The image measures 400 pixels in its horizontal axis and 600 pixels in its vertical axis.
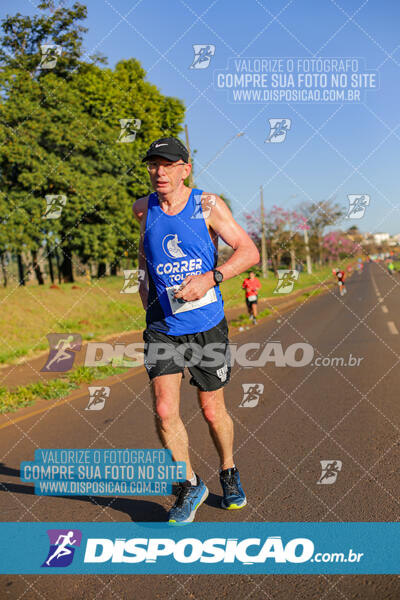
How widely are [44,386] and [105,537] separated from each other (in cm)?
506

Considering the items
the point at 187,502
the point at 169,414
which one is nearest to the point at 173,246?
the point at 169,414

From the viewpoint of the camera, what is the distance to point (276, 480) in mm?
4055

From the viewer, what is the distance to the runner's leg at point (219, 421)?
3.57 meters

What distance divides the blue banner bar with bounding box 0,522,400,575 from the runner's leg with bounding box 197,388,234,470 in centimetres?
46

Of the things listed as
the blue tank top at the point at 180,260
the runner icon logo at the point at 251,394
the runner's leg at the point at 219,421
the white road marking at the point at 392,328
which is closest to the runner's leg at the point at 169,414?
the runner's leg at the point at 219,421

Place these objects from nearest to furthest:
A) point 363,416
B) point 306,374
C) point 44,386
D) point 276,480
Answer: point 276,480, point 363,416, point 44,386, point 306,374

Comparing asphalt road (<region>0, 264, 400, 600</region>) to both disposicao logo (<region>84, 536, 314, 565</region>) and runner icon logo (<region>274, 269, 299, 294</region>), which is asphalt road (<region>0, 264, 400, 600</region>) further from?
runner icon logo (<region>274, 269, 299, 294</region>)

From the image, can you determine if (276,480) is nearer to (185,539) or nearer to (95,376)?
(185,539)

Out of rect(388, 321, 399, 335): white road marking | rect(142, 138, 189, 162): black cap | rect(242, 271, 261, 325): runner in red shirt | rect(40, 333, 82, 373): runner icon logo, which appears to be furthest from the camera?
rect(242, 271, 261, 325): runner in red shirt

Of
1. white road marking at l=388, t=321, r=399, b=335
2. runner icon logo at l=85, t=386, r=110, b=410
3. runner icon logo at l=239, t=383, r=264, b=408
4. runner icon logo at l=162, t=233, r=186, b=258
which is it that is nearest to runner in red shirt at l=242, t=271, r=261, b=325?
white road marking at l=388, t=321, r=399, b=335

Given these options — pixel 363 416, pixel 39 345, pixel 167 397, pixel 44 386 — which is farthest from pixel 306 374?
pixel 39 345

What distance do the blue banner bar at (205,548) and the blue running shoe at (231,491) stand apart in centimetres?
23

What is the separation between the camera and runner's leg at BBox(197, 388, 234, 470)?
3.57 meters

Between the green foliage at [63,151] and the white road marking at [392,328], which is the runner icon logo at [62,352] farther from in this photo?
the green foliage at [63,151]
